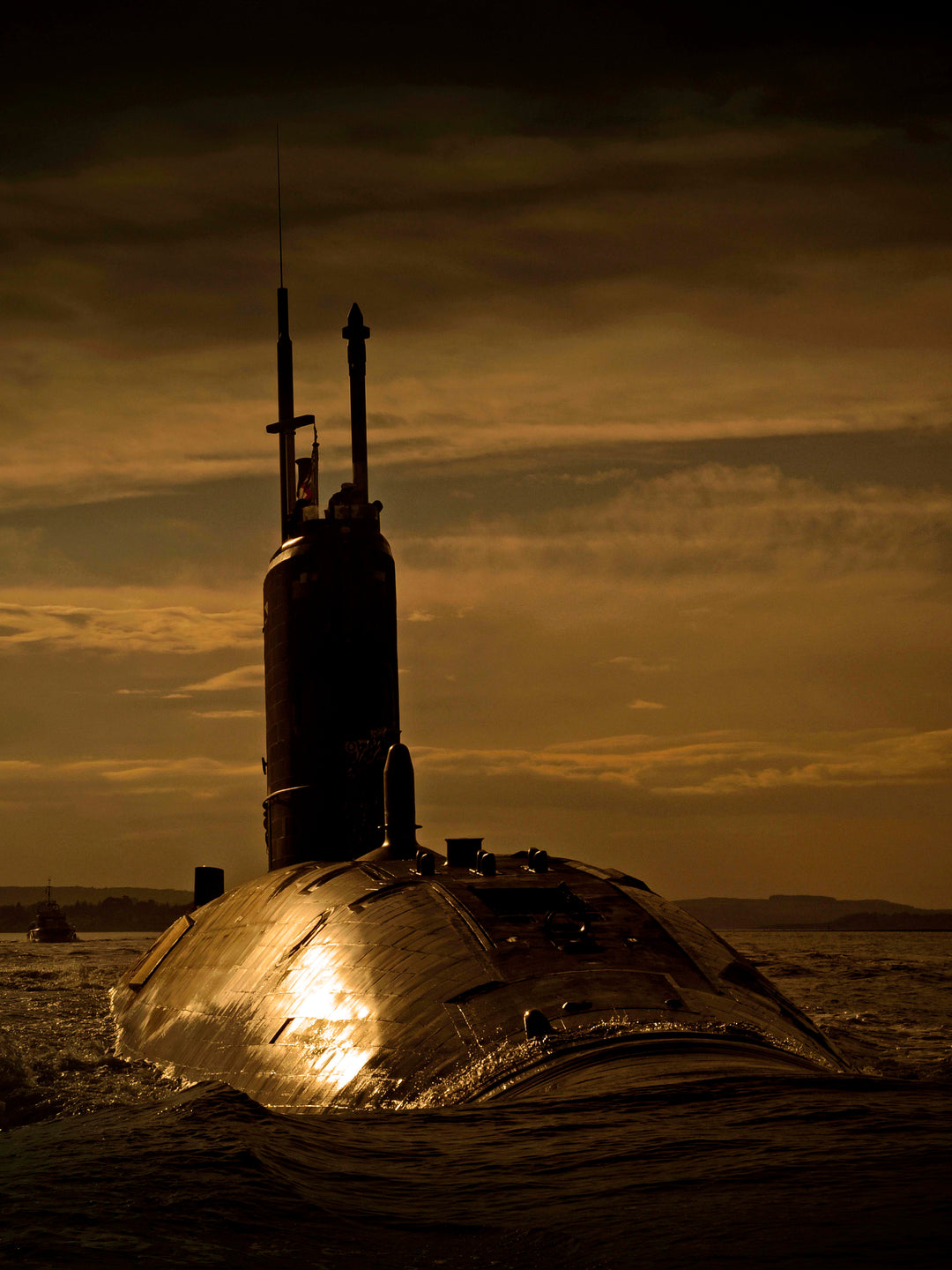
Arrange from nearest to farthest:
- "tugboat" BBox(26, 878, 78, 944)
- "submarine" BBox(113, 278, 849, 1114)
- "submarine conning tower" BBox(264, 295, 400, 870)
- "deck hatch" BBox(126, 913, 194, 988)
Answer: "submarine" BBox(113, 278, 849, 1114)
"submarine conning tower" BBox(264, 295, 400, 870)
"deck hatch" BBox(126, 913, 194, 988)
"tugboat" BBox(26, 878, 78, 944)

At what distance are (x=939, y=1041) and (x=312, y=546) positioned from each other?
1273 centimetres

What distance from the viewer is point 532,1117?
7.94m

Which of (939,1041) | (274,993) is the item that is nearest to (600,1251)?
(274,993)

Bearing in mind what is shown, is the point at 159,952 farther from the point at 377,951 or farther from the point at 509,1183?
the point at 509,1183

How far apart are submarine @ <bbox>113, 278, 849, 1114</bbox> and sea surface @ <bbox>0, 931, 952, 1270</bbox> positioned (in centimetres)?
102

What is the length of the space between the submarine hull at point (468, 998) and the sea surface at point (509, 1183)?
886 mm

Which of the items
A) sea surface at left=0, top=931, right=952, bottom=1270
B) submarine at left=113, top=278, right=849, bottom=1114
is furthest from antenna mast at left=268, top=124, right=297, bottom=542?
sea surface at left=0, top=931, right=952, bottom=1270

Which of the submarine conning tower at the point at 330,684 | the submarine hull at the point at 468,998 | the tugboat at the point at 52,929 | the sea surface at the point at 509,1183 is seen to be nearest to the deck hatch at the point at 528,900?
the submarine hull at the point at 468,998

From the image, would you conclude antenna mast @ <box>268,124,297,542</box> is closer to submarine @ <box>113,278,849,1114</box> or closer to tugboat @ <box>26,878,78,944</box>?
submarine @ <box>113,278,849,1114</box>

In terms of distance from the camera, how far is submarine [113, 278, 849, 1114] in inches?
390

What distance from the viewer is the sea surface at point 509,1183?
5.46 m

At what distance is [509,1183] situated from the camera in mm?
6461

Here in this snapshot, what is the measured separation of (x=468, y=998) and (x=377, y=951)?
5.86 feet

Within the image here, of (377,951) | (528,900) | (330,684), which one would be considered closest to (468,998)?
(377,951)
